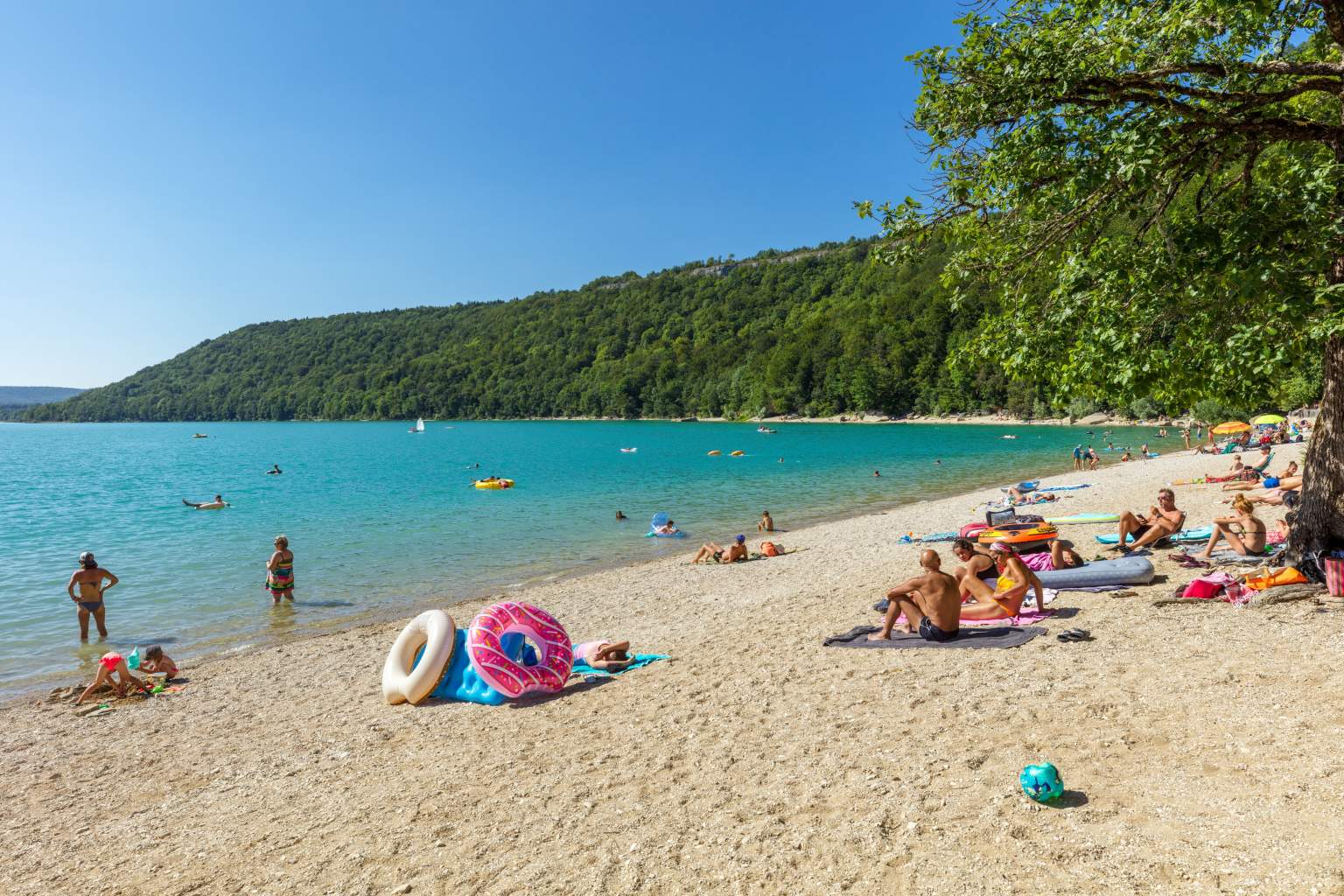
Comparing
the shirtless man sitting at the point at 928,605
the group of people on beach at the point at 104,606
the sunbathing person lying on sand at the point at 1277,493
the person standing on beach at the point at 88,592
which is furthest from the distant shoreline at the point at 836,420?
the person standing on beach at the point at 88,592

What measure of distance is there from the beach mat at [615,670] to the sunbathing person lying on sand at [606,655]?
4cm

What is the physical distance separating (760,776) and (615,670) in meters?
3.82

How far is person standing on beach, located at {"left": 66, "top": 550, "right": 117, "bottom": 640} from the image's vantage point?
41.7 ft

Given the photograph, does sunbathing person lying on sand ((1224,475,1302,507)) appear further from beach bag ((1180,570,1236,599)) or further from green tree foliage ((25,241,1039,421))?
green tree foliage ((25,241,1039,421))

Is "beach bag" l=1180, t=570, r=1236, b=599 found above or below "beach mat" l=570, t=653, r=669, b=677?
above

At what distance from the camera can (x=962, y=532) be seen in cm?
1698

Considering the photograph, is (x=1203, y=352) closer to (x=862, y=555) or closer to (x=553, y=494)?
(x=862, y=555)

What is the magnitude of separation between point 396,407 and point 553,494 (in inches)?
6690

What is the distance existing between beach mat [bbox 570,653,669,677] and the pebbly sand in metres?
0.25

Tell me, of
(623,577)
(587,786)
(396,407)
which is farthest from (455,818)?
(396,407)

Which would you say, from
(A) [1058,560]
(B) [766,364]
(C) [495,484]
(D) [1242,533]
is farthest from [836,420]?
(A) [1058,560]

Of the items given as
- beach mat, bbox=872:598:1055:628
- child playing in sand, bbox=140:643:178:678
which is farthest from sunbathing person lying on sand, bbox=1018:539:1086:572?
child playing in sand, bbox=140:643:178:678

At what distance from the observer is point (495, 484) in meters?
40.4

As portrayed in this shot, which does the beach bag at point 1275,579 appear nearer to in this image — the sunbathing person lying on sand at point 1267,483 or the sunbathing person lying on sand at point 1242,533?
the sunbathing person lying on sand at point 1242,533
